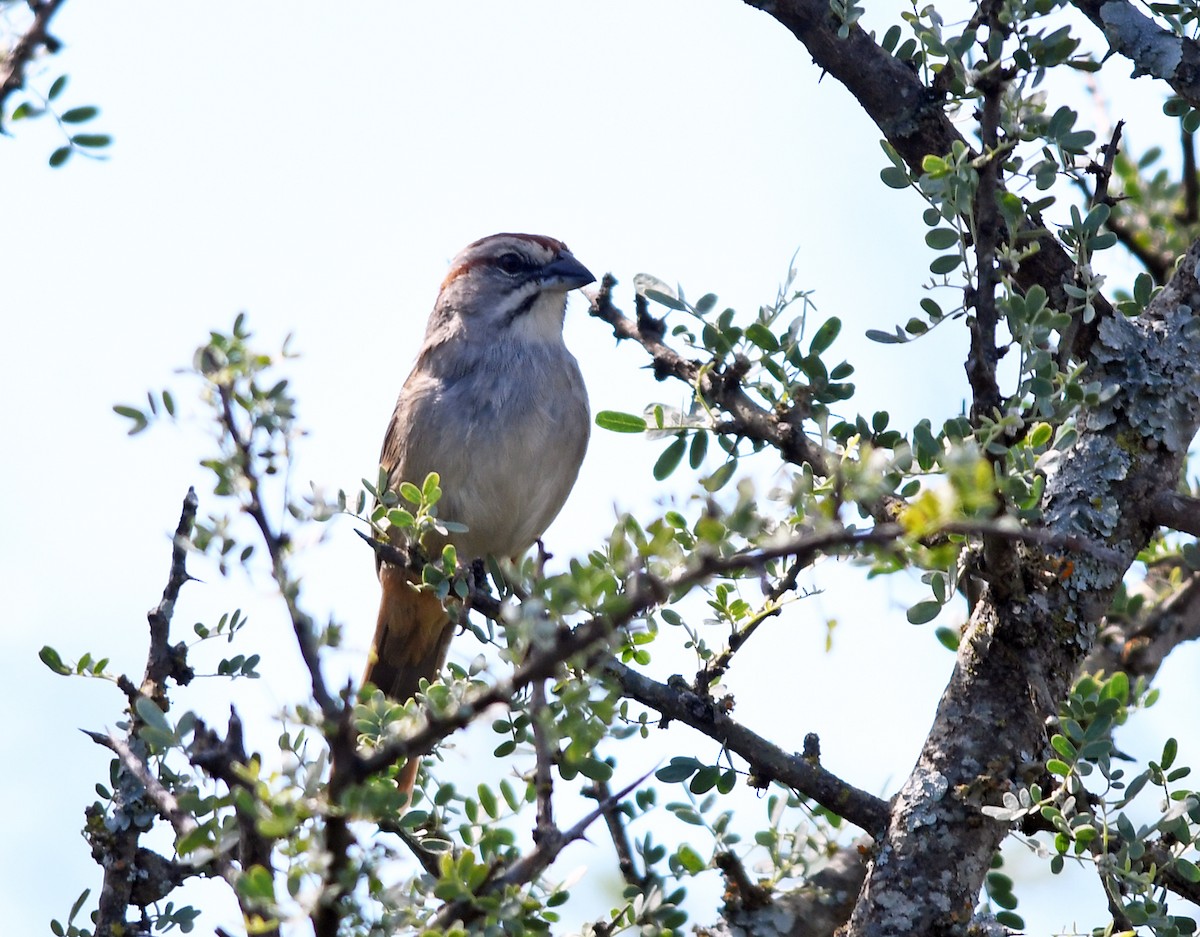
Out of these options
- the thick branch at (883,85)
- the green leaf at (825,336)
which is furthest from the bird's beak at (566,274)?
the green leaf at (825,336)

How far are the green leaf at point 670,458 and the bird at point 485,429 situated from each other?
1.88 m

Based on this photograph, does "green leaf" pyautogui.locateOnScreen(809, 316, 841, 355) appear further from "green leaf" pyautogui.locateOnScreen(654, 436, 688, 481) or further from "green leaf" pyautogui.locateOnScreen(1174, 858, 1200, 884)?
"green leaf" pyautogui.locateOnScreen(1174, 858, 1200, 884)

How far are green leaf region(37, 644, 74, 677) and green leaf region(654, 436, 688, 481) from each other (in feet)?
4.70

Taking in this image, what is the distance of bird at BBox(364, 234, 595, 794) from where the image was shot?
5352mm

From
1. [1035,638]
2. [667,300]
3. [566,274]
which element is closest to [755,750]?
[1035,638]

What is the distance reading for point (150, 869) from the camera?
307cm

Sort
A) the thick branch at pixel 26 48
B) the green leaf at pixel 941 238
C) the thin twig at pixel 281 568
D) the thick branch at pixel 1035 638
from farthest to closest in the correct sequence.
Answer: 1. the thick branch at pixel 1035 638
2. the green leaf at pixel 941 238
3. the thick branch at pixel 26 48
4. the thin twig at pixel 281 568

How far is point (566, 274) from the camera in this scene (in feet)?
20.0

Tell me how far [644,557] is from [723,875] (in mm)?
1675

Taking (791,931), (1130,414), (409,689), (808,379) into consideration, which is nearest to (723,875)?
(791,931)

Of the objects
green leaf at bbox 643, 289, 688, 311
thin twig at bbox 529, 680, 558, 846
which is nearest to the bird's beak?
green leaf at bbox 643, 289, 688, 311

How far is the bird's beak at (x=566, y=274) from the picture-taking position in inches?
238

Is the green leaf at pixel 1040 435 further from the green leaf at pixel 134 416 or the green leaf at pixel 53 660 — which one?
the green leaf at pixel 53 660

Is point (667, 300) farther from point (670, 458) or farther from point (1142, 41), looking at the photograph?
point (1142, 41)
